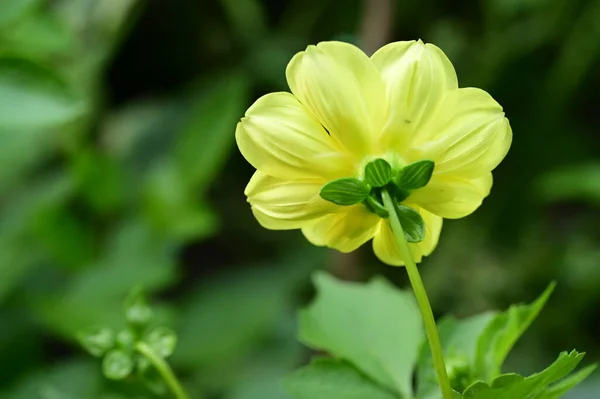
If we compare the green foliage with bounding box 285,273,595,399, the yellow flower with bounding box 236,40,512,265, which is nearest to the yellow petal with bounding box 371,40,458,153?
the yellow flower with bounding box 236,40,512,265

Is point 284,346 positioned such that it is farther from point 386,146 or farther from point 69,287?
point 386,146

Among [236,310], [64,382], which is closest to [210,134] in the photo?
[236,310]

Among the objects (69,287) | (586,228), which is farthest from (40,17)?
(586,228)

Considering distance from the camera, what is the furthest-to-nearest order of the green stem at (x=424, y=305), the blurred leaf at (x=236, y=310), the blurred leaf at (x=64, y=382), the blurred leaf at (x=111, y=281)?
the blurred leaf at (x=236, y=310), the blurred leaf at (x=111, y=281), the blurred leaf at (x=64, y=382), the green stem at (x=424, y=305)

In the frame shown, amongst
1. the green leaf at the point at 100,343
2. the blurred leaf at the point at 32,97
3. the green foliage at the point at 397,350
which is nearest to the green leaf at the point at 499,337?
the green foliage at the point at 397,350

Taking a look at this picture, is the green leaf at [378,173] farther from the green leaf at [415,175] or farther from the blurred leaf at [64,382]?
the blurred leaf at [64,382]

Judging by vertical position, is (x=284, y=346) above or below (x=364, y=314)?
below
